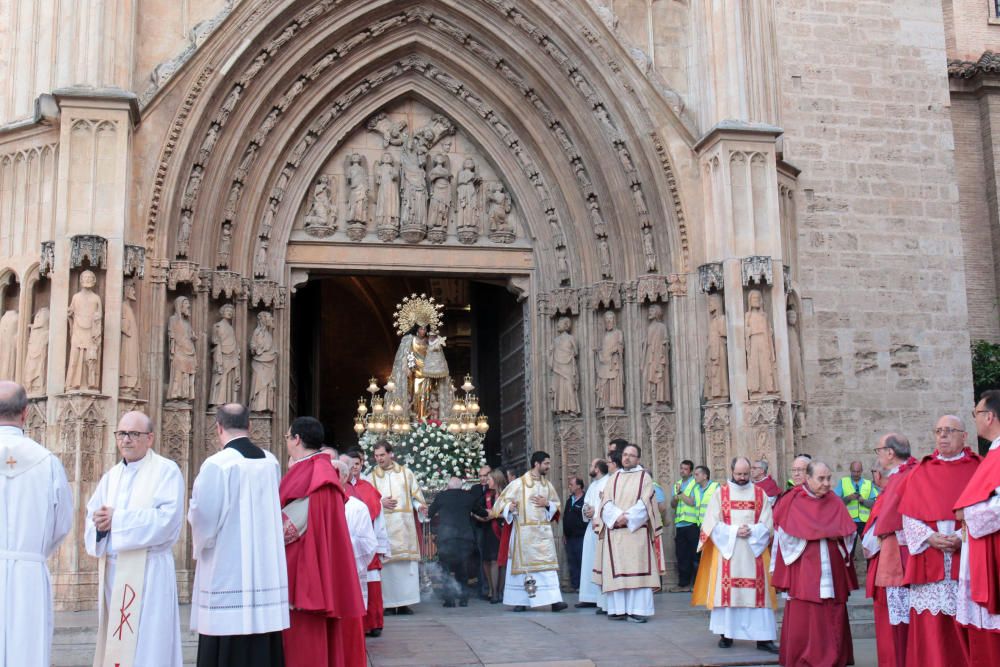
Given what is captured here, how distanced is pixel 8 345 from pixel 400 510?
4625 millimetres

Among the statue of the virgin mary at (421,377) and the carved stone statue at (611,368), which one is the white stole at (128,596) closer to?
the carved stone statue at (611,368)

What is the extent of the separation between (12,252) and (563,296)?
6.70 m

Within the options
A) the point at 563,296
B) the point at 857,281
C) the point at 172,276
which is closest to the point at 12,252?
the point at 172,276

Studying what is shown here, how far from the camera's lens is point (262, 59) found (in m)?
14.0

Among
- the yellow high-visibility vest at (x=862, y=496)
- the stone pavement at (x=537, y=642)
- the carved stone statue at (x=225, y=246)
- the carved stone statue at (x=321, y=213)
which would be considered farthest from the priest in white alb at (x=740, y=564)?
the carved stone statue at (x=321, y=213)

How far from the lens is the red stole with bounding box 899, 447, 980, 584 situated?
7086mm

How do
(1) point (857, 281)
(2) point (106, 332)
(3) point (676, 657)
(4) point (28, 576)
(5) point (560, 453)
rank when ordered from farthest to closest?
1. (1) point (857, 281)
2. (5) point (560, 453)
3. (2) point (106, 332)
4. (3) point (676, 657)
5. (4) point (28, 576)

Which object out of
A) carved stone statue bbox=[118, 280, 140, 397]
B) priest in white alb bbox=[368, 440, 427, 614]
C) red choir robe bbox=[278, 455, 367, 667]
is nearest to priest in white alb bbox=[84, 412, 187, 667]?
red choir robe bbox=[278, 455, 367, 667]

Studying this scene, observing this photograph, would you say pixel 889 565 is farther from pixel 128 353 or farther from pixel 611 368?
pixel 128 353

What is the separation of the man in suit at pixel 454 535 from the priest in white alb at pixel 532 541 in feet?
1.24

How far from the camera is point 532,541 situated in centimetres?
1209

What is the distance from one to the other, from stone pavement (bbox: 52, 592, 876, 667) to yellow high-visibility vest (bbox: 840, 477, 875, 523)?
208 cm

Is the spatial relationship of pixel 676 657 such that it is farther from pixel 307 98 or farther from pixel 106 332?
pixel 307 98

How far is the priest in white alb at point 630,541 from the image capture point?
1107 cm
